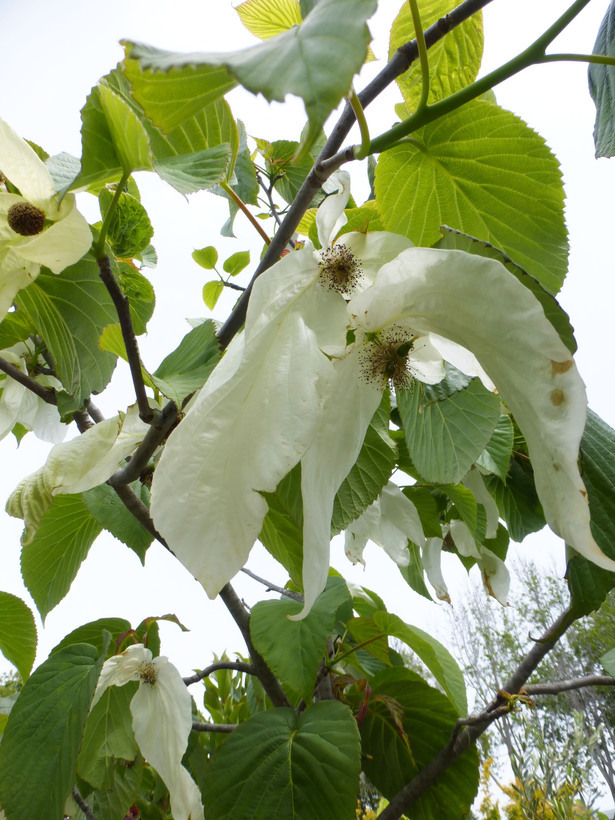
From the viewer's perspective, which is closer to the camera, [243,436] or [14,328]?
[243,436]

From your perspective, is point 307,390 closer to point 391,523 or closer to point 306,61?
point 306,61

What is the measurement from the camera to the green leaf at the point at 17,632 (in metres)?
0.63

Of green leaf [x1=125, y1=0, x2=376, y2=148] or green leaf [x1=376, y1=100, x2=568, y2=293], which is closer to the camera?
green leaf [x1=125, y1=0, x2=376, y2=148]

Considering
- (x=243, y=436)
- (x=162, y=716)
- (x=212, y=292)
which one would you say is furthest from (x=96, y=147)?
(x=212, y=292)

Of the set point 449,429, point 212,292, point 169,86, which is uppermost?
point 212,292

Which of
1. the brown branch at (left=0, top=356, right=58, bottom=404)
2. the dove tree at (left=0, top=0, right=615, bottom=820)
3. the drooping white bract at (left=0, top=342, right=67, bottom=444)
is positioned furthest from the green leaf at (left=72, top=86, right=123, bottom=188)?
the drooping white bract at (left=0, top=342, right=67, bottom=444)

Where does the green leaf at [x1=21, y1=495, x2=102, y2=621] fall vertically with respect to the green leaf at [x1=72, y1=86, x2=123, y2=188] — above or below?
below

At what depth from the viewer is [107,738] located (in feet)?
1.95

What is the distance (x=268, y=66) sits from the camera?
0.13 metres

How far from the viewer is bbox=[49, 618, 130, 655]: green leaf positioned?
2.16 ft

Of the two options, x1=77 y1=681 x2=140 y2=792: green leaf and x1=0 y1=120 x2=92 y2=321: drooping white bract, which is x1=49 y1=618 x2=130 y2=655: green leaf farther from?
x1=0 y1=120 x2=92 y2=321: drooping white bract

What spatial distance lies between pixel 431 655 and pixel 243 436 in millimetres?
464

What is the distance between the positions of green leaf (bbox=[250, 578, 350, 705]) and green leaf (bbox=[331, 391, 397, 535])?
200 mm

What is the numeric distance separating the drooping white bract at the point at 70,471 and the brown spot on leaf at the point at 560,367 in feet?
0.85
